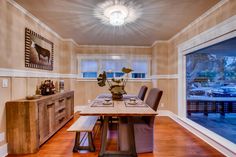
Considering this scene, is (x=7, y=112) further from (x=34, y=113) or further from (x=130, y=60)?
(x=130, y=60)

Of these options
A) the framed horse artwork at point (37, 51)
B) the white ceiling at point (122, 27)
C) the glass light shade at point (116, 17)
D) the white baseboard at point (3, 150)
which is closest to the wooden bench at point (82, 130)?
the white baseboard at point (3, 150)

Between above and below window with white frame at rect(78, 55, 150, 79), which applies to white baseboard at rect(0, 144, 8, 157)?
below

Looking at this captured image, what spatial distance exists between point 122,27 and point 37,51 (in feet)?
6.20

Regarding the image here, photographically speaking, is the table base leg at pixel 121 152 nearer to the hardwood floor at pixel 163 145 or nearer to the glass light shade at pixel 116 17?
the hardwood floor at pixel 163 145

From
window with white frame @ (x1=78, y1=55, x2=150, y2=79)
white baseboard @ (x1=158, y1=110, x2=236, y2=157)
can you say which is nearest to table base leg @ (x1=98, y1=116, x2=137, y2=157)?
white baseboard @ (x1=158, y1=110, x2=236, y2=157)

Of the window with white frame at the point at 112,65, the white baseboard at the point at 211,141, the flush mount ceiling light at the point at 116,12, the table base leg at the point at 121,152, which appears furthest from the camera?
the window with white frame at the point at 112,65

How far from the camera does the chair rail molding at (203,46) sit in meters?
2.69

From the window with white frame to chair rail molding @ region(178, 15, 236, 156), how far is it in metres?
1.89

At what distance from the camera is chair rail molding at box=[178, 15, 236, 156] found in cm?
269

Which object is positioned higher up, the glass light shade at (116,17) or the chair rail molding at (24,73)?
the glass light shade at (116,17)

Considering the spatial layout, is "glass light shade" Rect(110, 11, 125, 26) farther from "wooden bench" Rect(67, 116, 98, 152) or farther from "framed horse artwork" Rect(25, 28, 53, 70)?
"wooden bench" Rect(67, 116, 98, 152)

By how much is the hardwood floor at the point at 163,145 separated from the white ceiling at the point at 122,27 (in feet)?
7.57

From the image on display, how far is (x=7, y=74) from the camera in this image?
2812 millimetres

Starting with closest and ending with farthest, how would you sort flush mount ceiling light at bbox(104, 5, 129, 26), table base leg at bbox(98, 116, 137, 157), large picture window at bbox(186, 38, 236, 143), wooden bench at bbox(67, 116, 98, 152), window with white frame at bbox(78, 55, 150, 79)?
1. table base leg at bbox(98, 116, 137, 157)
2. wooden bench at bbox(67, 116, 98, 152)
3. flush mount ceiling light at bbox(104, 5, 129, 26)
4. large picture window at bbox(186, 38, 236, 143)
5. window with white frame at bbox(78, 55, 150, 79)
